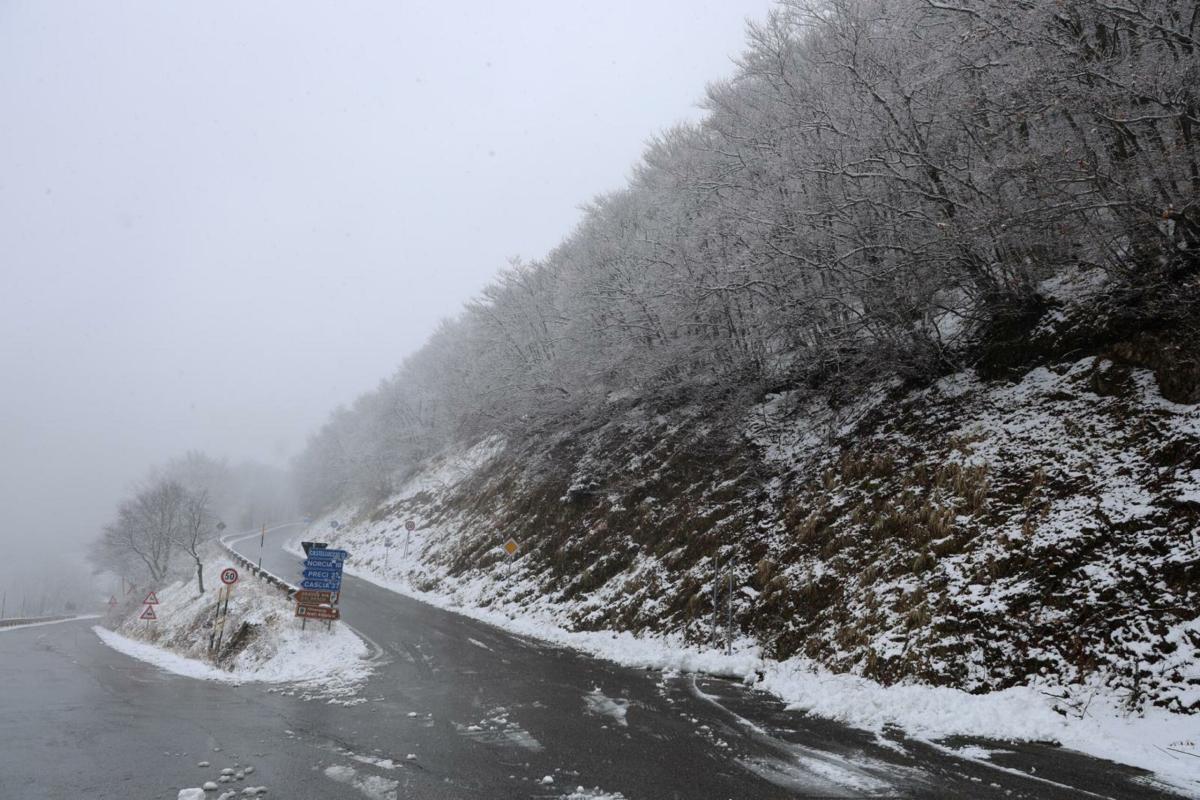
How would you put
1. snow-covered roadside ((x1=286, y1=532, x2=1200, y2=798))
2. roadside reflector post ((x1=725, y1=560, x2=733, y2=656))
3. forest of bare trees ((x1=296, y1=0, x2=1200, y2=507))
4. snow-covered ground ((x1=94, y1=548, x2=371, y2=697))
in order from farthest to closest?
1. snow-covered ground ((x1=94, y1=548, x2=371, y2=697))
2. roadside reflector post ((x1=725, y1=560, x2=733, y2=656))
3. forest of bare trees ((x1=296, y1=0, x2=1200, y2=507))
4. snow-covered roadside ((x1=286, y1=532, x2=1200, y2=798))

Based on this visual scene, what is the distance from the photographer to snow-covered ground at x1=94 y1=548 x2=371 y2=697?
1320cm

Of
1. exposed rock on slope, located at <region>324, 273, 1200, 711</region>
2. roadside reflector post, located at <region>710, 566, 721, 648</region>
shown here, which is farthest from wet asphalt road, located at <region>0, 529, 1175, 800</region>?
exposed rock on slope, located at <region>324, 273, 1200, 711</region>

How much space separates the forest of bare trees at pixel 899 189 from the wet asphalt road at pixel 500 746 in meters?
9.91

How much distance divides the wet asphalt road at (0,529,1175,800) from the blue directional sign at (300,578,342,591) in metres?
4.07

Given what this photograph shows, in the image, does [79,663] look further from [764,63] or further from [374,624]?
[764,63]

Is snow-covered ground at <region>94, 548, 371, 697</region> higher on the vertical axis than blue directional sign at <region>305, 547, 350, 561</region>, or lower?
lower

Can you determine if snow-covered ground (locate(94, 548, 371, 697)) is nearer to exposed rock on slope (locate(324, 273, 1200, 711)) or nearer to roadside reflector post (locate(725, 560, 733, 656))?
exposed rock on slope (locate(324, 273, 1200, 711))

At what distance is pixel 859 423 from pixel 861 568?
5389mm

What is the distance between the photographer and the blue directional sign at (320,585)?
16812 millimetres

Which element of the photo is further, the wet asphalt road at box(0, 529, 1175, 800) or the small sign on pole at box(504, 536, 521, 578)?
the small sign on pole at box(504, 536, 521, 578)

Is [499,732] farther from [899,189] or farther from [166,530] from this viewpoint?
[166,530]

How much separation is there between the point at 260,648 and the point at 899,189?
68.9 feet

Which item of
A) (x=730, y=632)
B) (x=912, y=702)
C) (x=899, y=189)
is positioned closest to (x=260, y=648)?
(x=730, y=632)

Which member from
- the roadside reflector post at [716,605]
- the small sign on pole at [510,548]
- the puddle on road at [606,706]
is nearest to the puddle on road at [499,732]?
the puddle on road at [606,706]
